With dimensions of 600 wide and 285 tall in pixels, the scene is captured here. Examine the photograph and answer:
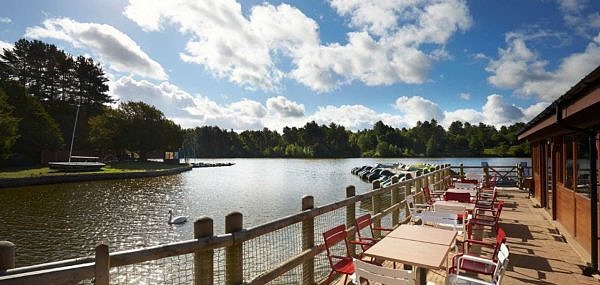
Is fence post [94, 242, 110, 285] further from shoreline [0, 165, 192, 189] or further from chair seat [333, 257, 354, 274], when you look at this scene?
shoreline [0, 165, 192, 189]

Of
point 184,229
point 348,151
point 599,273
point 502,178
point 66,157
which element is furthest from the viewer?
point 348,151

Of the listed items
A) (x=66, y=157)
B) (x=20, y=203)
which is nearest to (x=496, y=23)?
(x=20, y=203)

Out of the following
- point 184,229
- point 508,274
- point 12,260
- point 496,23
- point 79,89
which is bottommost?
point 184,229

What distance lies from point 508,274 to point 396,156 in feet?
423

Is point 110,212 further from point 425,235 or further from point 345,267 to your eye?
point 425,235

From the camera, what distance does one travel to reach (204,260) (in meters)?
3.23

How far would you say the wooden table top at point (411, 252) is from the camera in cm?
385

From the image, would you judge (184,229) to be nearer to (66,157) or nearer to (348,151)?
(66,157)

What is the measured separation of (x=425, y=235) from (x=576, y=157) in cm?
491

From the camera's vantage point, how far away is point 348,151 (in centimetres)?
13938

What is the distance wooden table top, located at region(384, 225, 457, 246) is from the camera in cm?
468

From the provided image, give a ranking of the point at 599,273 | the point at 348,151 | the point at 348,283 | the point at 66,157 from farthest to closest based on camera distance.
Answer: the point at 348,151, the point at 66,157, the point at 599,273, the point at 348,283

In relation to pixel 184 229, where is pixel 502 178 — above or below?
above

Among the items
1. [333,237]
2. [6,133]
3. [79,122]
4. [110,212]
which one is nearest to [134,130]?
[79,122]
